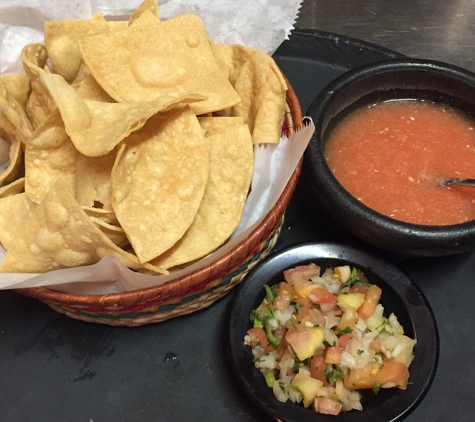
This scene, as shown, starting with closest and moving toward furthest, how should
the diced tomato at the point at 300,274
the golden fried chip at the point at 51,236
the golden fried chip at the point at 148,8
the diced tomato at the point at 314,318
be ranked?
the golden fried chip at the point at 51,236 < the diced tomato at the point at 314,318 < the diced tomato at the point at 300,274 < the golden fried chip at the point at 148,8

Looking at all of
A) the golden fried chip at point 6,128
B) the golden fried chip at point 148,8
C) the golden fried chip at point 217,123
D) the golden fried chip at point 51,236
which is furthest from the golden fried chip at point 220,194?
the golden fried chip at point 6,128

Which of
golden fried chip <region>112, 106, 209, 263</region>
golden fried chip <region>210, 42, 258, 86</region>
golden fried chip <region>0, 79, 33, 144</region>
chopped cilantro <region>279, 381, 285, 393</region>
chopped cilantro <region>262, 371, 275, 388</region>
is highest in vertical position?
golden fried chip <region>210, 42, 258, 86</region>

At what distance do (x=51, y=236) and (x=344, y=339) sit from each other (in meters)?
0.65

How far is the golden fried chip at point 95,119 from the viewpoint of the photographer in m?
1.07

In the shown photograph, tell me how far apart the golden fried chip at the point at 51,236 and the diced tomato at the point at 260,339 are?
30 cm

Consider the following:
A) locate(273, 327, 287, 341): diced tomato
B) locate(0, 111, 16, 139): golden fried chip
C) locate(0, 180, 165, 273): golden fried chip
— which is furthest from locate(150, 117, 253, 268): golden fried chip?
locate(0, 111, 16, 139): golden fried chip

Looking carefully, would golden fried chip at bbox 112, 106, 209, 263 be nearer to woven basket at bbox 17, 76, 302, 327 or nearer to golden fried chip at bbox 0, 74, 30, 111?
woven basket at bbox 17, 76, 302, 327

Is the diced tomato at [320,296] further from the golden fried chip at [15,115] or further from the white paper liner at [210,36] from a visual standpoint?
the golden fried chip at [15,115]

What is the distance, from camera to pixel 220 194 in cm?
117

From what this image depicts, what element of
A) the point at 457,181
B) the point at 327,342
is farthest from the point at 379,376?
the point at 457,181

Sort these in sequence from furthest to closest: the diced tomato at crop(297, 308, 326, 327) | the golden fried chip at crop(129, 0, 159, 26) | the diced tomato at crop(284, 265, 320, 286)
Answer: the golden fried chip at crop(129, 0, 159, 26) < the diced tomato at crop(284, 265, 320, 286) < the diced tomato at crop(297, 308, 326, 327)

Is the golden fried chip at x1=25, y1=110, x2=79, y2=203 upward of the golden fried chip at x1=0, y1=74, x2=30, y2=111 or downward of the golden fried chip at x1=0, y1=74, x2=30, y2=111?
downward

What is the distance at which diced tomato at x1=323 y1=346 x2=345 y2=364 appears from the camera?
103 cm

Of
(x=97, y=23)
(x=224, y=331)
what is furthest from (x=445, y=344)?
(x=97, y=23)
